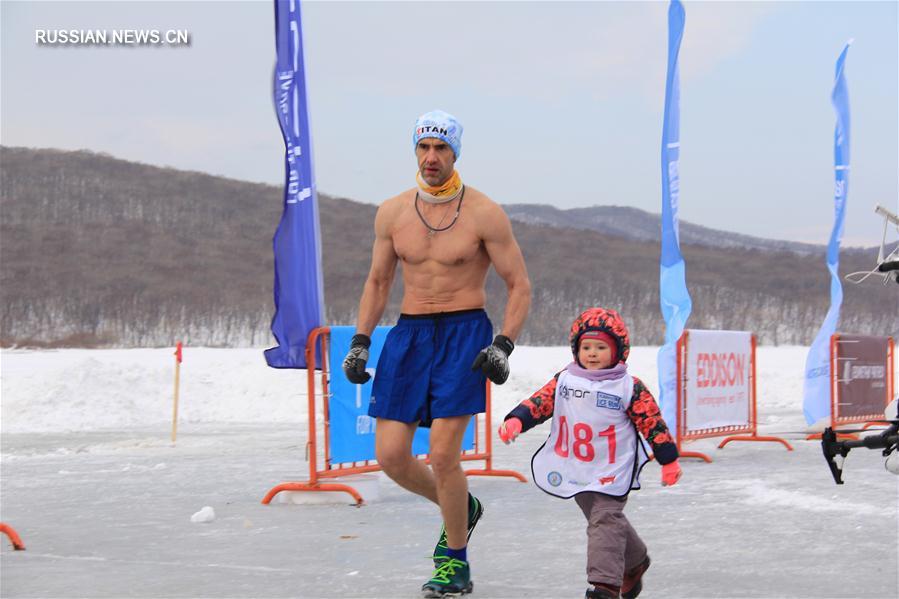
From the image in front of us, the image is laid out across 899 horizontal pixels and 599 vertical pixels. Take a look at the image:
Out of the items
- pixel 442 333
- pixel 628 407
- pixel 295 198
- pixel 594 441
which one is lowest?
pixel 594 441

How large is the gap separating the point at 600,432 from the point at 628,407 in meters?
0.15

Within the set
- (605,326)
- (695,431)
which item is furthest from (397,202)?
(695,431)

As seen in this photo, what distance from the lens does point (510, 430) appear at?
4.68m

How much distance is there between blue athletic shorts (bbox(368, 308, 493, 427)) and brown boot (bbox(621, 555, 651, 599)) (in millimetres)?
981

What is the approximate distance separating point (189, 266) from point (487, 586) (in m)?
68.4

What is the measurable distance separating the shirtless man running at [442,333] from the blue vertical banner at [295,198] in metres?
3.74

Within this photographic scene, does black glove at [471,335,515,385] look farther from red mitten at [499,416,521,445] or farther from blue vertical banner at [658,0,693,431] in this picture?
blue vertical banner at [658,0,693,431]

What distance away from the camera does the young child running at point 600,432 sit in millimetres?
4754

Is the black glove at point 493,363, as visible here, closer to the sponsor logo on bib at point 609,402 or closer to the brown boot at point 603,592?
the sponsor logo on bib at point 609,402

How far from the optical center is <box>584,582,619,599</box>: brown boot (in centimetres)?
454

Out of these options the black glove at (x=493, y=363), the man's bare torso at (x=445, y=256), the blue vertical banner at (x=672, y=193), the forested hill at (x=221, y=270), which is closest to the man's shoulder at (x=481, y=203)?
the man's bare torso at (x=445, y=256)

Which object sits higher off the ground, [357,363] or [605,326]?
[605,326]

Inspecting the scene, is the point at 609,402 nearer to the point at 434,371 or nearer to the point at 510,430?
the point at 510,430

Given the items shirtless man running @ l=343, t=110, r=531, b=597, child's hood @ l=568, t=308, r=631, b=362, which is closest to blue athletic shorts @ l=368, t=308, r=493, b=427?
shirtless man running @ l=343, t=110, r=531, b=597
